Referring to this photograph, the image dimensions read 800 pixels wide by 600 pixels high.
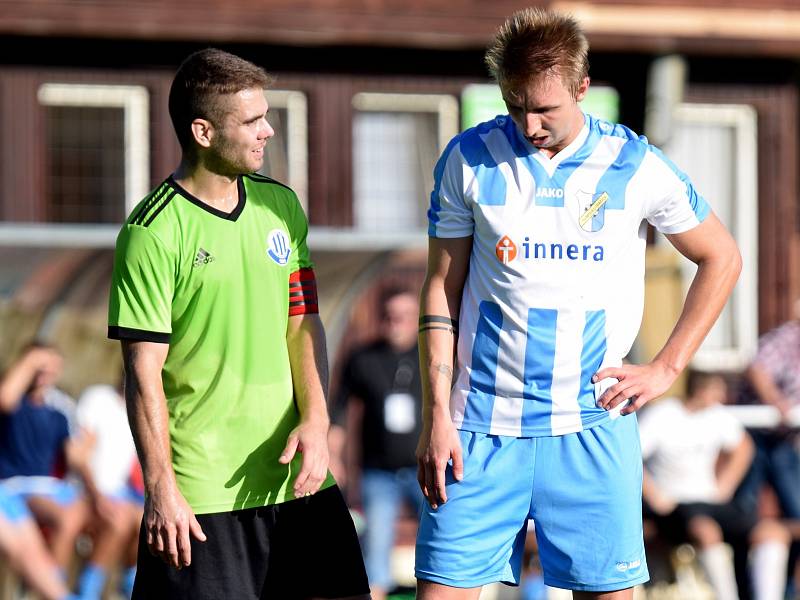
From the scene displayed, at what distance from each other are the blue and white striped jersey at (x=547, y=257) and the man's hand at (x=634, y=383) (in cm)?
3

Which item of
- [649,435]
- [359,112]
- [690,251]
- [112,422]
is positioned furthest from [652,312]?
[690,251]

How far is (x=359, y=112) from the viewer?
1350 cm

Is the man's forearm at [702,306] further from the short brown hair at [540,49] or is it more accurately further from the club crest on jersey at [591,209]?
the short brown hair at [540,49]

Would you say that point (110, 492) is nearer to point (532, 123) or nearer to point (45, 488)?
point (45, 488)

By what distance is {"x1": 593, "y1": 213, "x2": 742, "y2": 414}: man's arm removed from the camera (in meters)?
4.02

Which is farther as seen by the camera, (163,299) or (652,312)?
(652,312)

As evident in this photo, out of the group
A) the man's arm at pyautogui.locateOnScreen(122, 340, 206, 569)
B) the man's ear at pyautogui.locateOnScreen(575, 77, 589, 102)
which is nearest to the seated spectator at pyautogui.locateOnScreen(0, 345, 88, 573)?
the man's arm at pyautogui.locateOnScreen(122, 340, 206, 569)

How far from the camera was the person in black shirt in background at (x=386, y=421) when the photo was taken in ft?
28.5

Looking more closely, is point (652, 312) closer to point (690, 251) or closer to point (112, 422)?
point (112, 422)

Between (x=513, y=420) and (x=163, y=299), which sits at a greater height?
(x=163, y=299)

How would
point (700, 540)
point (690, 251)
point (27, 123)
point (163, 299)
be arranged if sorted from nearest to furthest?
point (163, 299), point (690, 251), point (700, 540), point (27, 123)

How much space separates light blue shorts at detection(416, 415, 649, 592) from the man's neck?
3.19 feet

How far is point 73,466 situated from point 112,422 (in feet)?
1.21

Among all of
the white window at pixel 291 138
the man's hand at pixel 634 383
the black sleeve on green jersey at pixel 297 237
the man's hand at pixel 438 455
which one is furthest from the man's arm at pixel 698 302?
the white window at pixel 291 138
